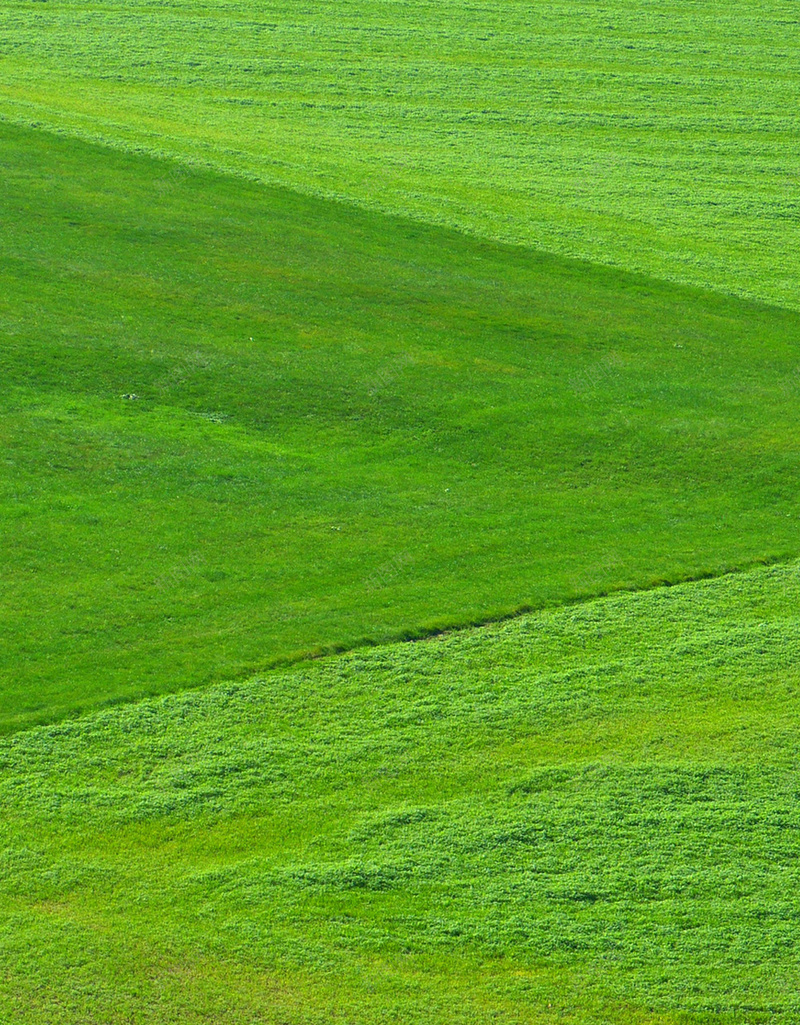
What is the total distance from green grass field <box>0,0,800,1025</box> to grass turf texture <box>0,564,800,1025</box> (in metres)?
0.07

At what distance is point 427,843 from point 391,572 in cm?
981

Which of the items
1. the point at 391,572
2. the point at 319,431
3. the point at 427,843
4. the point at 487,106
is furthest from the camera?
the point at 487,106

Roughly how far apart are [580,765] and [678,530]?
1107 cm

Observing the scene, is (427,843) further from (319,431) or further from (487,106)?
(487,106)

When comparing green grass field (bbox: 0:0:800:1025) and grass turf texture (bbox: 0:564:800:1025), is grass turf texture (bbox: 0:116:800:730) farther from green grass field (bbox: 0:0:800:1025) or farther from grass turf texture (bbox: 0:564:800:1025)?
grass turf texture (bbox: 0:564:800:1025)

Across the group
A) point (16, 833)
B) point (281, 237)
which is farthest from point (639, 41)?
point (16, 833)

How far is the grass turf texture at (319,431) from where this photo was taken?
28.8 m

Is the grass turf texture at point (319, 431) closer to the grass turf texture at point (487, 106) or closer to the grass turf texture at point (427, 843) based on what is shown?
the grass turf texture at point (427, 843)

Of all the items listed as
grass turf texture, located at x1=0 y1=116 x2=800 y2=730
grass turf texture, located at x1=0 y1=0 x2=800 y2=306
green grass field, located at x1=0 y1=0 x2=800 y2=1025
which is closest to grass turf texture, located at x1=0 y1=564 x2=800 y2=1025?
green grass field, located at x1=0 y1=0 x2=800 y2=1025

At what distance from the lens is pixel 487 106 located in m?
68.2

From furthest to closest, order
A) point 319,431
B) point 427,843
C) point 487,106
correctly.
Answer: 1. point 487,106
2. point 319,431
3. point 427,843

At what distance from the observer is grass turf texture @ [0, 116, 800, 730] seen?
94.5 feet

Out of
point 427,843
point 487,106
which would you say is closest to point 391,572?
point 427,843

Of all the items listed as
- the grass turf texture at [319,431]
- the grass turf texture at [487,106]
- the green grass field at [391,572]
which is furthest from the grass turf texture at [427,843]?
the grass turf texture at [487,106]
